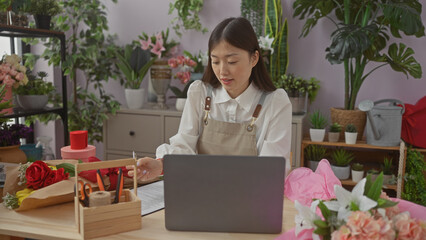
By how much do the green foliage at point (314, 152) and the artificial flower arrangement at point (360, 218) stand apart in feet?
7.44

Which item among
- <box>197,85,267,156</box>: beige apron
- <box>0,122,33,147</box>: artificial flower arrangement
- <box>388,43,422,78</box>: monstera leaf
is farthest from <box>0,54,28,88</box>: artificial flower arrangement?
<box>388,43,422,78</box>: monstera leaf

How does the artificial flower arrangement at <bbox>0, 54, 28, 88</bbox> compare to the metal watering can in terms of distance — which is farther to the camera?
the metal watering can

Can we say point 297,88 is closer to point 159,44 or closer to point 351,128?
point 351,128

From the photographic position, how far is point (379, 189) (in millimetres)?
902

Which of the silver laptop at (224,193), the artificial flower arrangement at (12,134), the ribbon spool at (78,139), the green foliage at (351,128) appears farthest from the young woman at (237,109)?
the green foliage at (351,128)

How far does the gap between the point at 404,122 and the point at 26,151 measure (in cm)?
260

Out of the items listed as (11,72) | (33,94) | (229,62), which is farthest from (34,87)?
(229,62)

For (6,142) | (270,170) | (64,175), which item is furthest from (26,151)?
(270,170)

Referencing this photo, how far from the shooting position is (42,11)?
2.96 meters

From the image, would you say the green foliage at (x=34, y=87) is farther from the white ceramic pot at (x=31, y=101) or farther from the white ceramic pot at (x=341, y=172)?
the white ceramic pot at (x=341, y=172)

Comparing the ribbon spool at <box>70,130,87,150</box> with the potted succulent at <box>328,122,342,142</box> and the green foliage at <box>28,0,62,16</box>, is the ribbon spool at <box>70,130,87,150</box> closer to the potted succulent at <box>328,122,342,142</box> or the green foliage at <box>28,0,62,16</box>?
the green foliage at <box>28,0,62,16</box>

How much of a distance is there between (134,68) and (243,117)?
1871mm

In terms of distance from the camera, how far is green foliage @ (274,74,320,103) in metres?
3.18

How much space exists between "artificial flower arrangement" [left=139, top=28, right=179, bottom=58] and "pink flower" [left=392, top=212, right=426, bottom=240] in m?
2.77
